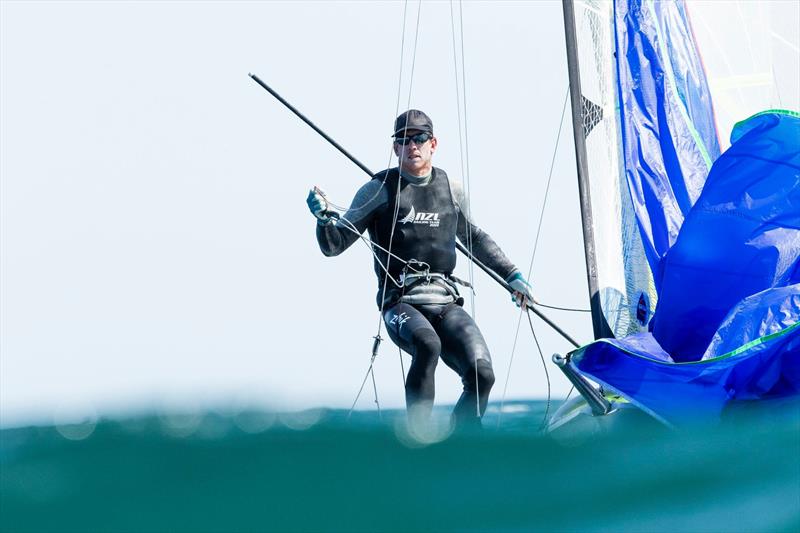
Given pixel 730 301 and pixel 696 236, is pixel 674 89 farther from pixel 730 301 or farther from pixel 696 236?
pixel 730 301

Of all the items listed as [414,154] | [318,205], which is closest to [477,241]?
Result: [414,154]

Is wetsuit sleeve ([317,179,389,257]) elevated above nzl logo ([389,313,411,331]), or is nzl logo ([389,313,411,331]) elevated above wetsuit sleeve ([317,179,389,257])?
wetsuit sleeve ([317,179,389,257])

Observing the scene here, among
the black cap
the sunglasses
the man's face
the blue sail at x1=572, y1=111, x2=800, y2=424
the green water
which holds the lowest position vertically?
the green water

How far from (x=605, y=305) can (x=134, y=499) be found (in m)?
3.41

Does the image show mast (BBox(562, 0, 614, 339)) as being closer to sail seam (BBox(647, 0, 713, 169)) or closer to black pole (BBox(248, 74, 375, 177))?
sail seam (BBox(647, 0, 713, 169))

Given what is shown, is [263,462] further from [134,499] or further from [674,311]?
[674,311]

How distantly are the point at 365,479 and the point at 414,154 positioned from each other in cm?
291

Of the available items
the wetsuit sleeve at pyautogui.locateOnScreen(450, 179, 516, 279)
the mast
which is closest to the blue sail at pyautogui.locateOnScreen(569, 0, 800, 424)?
the mast

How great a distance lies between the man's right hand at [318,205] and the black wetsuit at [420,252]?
5 centimetres

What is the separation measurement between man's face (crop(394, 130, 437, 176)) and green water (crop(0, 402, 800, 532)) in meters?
2.66

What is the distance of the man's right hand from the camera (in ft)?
17.3

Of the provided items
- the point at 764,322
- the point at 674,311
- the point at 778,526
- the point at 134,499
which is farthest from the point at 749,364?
the point at 134,499

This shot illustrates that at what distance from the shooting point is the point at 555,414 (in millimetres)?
5148

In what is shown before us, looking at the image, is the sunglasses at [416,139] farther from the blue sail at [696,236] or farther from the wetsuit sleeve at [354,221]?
the blue sail at [696,236]
